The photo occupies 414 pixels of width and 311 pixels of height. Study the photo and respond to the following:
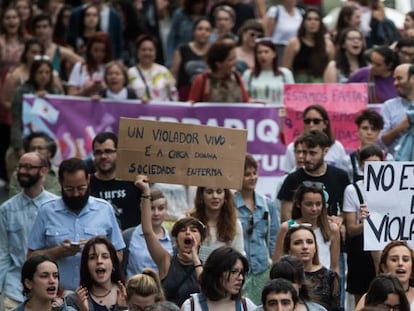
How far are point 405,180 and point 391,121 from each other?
3.67 m

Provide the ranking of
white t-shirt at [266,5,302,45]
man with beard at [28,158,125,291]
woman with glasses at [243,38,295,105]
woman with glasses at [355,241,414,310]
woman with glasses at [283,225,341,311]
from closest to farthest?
1. woman with glasses at [355,241,414,310]
2. woman with glasses at [283,225,341,311]
3. man with beard at [28,158,125,291]
4. woman with glasses at [243,38,295,105]
5. white t-shirt at [266,5,302,45]

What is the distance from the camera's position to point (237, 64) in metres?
21.2

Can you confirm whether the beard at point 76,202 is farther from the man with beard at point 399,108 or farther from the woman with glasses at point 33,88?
the woman with glasses at point 33,88

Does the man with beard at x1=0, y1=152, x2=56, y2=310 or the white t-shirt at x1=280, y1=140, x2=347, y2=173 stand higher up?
the white t-shirt at x1=280, y1=140, x2=347, y2=173

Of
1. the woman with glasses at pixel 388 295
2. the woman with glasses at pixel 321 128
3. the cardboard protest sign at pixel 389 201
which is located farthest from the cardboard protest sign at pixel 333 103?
the woman with glasses at pixel 388 295

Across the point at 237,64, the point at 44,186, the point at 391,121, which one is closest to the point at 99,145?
the point at 44,186

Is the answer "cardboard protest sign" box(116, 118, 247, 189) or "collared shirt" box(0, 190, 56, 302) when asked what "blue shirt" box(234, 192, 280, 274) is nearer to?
"cardboard protest sign" box(116, 118, 247, 189)

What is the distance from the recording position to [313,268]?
1414cm

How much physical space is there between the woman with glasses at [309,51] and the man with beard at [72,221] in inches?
258

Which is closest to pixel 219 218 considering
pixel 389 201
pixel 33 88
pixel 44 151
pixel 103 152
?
pixel 103 152

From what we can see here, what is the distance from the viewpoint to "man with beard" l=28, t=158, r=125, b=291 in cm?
1484

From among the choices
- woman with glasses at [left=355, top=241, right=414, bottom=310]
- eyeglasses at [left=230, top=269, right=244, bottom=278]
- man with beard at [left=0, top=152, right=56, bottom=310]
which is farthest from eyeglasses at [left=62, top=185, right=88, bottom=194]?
woman with glasses at [left=355, top=241, right=414, bottom=310]

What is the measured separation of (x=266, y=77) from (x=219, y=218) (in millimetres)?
5054

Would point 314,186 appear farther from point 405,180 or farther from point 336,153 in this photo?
point 336,153
